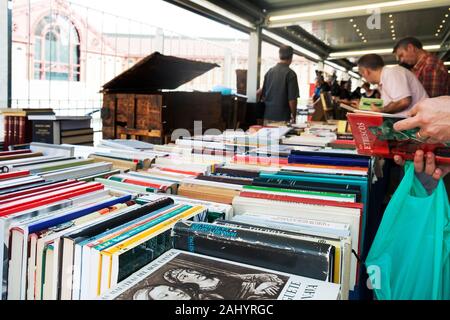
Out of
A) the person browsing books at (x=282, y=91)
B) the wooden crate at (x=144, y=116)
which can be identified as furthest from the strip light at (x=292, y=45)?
the wooden crate at (x=144, y=116)

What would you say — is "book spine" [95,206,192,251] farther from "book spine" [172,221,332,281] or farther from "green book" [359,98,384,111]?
"green book" [359,98,384,111]

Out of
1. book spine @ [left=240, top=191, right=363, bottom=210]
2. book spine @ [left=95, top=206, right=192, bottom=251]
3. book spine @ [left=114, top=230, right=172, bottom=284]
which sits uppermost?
book spine @ [left=240, top=191, right=363, bottom=210]

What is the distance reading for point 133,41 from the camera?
6398 mm

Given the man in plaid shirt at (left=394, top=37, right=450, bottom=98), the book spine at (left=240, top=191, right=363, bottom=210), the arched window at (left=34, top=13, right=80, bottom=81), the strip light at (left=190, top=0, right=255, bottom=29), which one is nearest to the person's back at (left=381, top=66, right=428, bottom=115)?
the man in plaid shirt at (left=394, top=37, right=450, bottom=98)

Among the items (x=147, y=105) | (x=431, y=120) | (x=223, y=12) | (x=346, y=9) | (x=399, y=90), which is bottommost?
(x=431, y=120)

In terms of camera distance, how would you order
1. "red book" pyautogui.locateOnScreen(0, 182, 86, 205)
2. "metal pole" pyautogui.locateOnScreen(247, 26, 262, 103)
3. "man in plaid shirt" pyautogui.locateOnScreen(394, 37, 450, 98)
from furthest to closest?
"metal pole" pyautogui.locateOnScreen(247, 26, 262, 103), "man in plaid shirt" pyautogui.locateOnScreen(394, 37, 450, 98), "red book" pyautogui.locateOnScreen(0, 182, 86, 205)

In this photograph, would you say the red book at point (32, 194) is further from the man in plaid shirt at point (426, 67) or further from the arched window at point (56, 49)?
the arched window at point (56, 49)

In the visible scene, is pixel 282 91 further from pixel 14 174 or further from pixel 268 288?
pixel 268 288

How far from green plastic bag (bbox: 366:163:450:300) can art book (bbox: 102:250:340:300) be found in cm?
80

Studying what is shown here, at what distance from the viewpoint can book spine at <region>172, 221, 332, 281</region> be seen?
2.40 ft

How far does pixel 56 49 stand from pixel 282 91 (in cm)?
289

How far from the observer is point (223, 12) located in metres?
5.25

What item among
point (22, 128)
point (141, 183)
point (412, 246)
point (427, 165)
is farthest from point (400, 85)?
point (22, 128)

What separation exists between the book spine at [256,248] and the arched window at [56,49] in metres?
3.96
